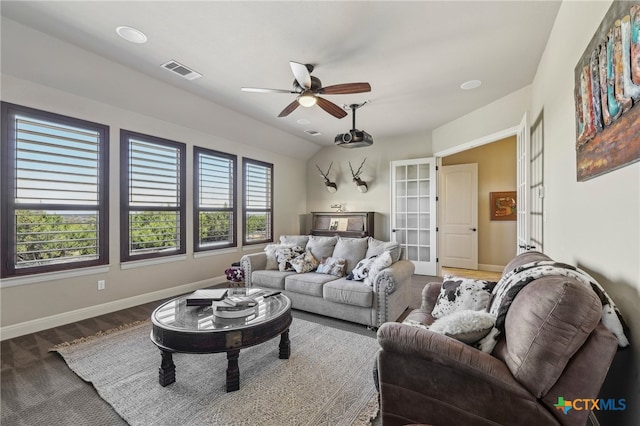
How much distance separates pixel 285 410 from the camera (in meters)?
Result: 1.81

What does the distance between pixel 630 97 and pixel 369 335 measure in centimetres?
A: 260

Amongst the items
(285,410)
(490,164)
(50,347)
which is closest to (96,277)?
(50,347)

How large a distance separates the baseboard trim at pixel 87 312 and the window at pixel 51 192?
1.77ft

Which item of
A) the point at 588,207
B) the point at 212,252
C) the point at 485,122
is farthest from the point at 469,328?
the point at 212,252

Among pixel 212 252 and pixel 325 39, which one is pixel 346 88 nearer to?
pixel 325 39

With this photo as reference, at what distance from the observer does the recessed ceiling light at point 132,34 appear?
8.30 feet

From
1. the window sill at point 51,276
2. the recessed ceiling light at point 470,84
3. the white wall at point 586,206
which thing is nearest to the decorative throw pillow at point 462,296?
the white wall at point 586,206

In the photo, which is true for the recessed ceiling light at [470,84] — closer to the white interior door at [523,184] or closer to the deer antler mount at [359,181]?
the white interior door at [523,184]

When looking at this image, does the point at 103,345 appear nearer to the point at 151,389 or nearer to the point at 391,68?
the point at 151,389

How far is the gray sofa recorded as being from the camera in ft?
9.79

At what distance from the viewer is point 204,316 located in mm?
2242

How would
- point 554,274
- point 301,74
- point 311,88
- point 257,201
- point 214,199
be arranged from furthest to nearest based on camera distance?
point 257,201 < point 214,199 < point 311,88 < point 301,74 < point 554,274

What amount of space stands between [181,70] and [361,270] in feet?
10.4

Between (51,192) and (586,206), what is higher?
(51,192)
